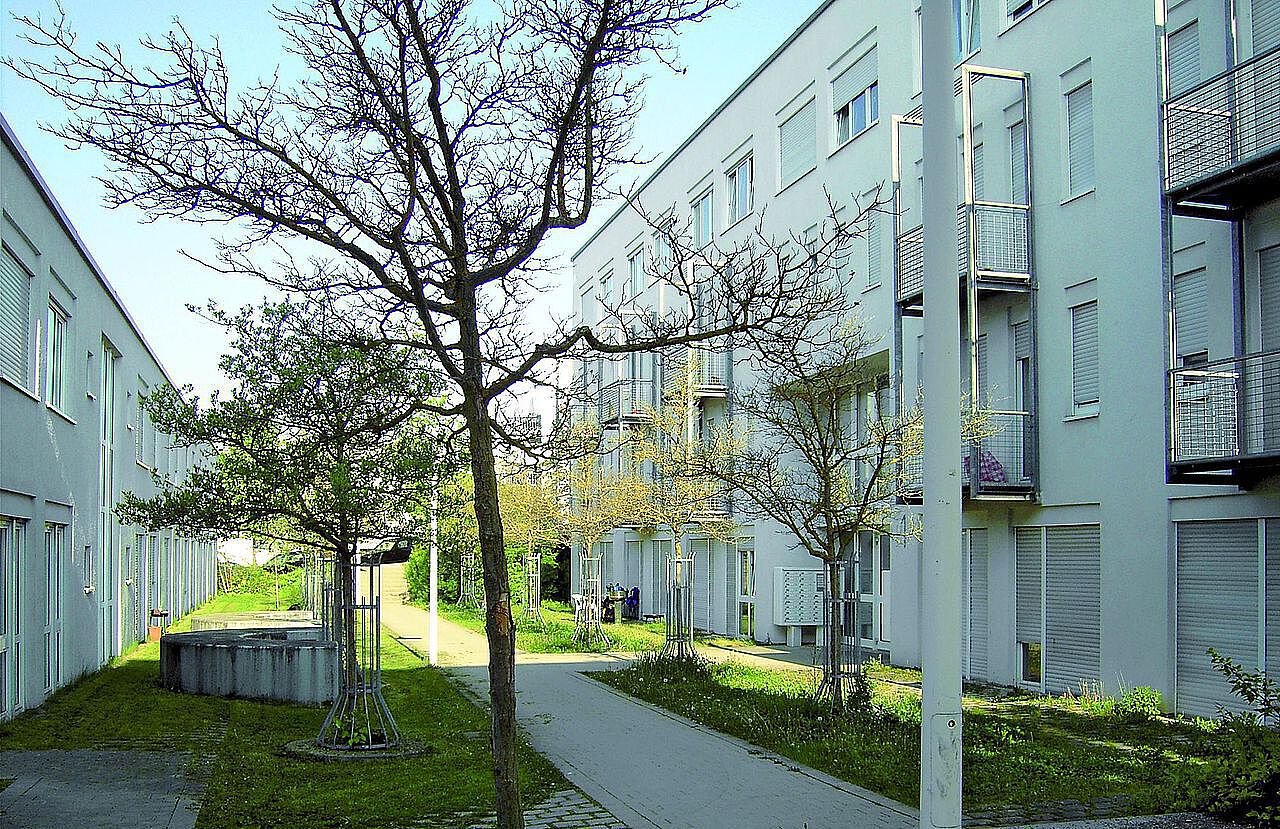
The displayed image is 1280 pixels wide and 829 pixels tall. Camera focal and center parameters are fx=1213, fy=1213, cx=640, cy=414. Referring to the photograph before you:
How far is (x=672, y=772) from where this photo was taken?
440 inches

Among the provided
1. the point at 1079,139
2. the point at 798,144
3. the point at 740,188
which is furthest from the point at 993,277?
the point at 740,188

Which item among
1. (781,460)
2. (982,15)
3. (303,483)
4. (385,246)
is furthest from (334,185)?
(781,460)

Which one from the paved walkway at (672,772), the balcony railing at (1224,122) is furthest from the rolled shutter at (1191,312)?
the paved walkway at (672,772)

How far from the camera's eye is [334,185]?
7098 mm

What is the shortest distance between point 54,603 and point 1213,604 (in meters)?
15.5

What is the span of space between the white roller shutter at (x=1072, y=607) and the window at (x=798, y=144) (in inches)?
429

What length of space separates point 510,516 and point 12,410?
70.6ft

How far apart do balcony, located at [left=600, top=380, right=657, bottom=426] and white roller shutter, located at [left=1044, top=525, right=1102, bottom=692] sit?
1734 cm

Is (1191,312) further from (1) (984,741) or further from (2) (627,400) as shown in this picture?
(2) (627,400)

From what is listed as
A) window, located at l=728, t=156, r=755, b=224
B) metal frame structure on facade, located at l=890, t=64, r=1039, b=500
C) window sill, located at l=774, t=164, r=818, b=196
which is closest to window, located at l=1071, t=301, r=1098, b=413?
metal frame structure on facade, located at l=890, t=64, r=1039, b=500

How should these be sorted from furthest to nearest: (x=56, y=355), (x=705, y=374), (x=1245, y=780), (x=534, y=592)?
(x=705, y=374)
(x=534, y=592)
(x=56, y=355)
(x=1245, y=780)

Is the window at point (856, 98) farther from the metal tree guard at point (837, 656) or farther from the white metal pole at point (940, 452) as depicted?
the white metal pole at point (940, 452)

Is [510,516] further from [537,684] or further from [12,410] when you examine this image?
[12,410]

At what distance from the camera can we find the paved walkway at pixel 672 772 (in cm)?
910
